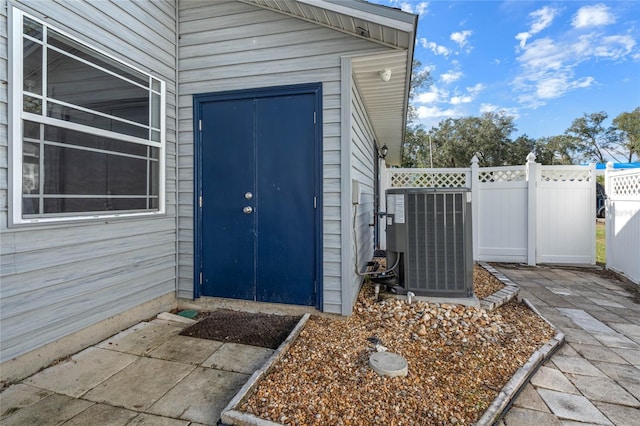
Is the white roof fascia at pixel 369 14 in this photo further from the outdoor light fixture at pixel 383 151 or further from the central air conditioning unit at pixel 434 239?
the outdoor light fixture at pixel 383 151

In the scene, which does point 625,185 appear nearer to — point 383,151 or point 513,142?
point 383,151

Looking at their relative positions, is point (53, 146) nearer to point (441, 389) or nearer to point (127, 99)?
point (127, 99)

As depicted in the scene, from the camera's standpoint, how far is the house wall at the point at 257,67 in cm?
285

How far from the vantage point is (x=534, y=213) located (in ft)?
18.2

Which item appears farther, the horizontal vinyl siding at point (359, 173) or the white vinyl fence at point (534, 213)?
the white vinyl fence at point (534, 213)

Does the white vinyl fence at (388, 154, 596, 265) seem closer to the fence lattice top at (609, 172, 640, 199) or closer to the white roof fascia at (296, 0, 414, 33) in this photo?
the fence lattice top at (609, 172, 640, 199)

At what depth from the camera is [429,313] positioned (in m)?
2.95

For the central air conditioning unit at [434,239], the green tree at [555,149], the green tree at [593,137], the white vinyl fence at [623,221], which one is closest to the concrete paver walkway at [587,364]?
the white vinyl fence at [623,221]

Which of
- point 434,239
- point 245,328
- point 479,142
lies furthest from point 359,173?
point 479,142

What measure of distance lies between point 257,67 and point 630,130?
89.4ft

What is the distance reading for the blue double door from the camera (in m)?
2.94

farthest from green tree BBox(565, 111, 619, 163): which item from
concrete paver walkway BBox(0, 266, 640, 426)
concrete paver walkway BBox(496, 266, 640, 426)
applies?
concrete paver walkway BBox(0, 266, 640, 426)

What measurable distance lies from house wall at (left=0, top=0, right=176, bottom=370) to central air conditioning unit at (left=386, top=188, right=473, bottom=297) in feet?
7.98

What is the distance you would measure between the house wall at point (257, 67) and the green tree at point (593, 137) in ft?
89.9
